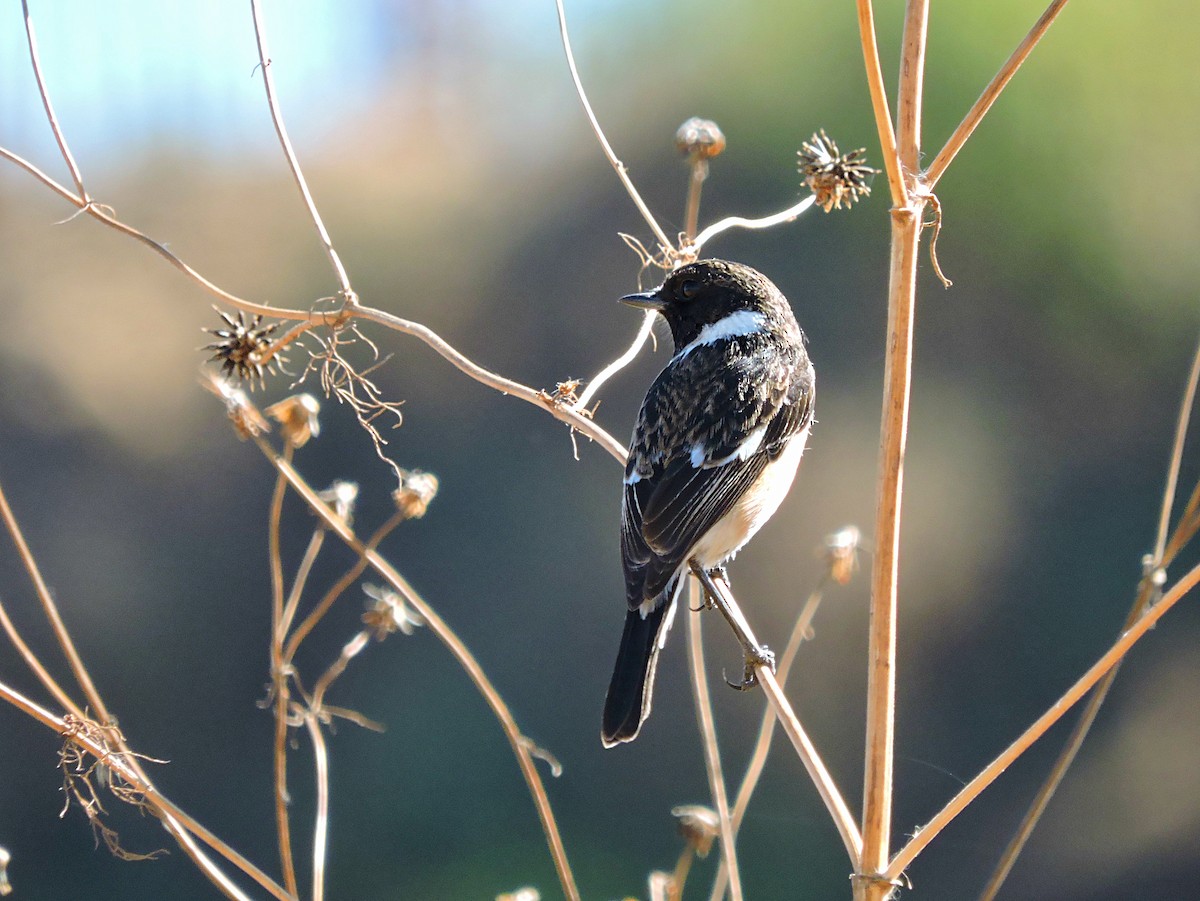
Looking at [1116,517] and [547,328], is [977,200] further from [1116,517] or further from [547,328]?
[547,328]

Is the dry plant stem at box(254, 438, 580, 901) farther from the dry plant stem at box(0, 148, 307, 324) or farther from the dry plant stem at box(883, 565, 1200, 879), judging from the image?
the dry plant stem at box(883, 565, 1200, 879)

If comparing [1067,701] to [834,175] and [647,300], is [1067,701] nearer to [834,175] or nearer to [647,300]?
[834,175]

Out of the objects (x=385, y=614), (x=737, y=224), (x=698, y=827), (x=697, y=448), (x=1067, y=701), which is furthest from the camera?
(x=697, y=448)

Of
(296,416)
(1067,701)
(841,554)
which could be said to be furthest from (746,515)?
(1067,701)

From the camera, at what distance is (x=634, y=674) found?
3.35m

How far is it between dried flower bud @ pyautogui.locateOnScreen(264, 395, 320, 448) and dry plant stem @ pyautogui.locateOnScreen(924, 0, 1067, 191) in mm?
1674

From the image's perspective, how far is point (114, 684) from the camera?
8609 mm

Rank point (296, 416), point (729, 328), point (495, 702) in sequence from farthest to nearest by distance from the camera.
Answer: point (729, 328), point (296, 416), point (495, 702)

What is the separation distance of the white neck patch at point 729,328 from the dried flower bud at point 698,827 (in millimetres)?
1865

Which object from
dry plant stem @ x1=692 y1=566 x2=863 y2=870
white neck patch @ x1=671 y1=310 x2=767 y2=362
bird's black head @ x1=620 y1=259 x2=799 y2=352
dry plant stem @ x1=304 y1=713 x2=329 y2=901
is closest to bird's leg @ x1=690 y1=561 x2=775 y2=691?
dry plant stem @ x1=692 y1=566 x2=863 y2=870

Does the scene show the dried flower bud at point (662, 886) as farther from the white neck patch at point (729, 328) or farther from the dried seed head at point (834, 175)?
the white neck patch at point (729, 328)

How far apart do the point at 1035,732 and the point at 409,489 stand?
1.75m

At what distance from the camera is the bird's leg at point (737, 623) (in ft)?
10.9

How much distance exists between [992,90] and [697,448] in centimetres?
182
